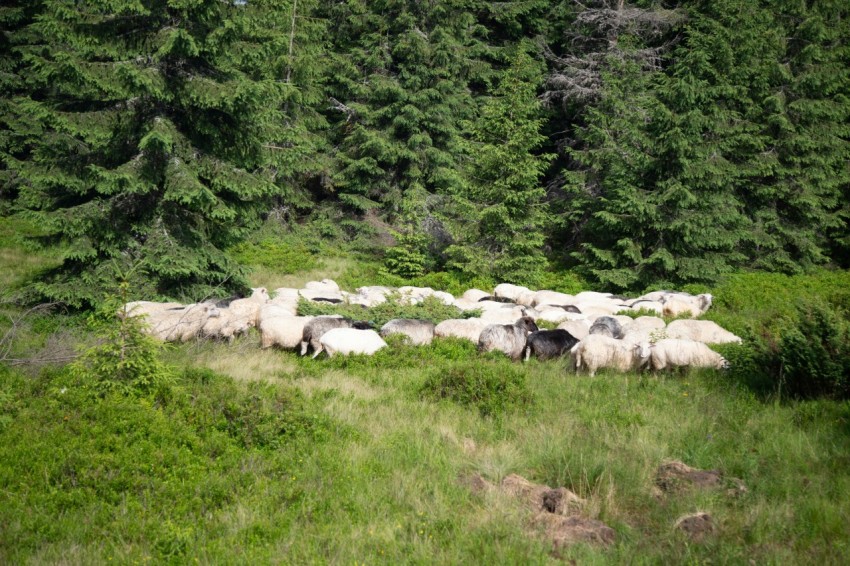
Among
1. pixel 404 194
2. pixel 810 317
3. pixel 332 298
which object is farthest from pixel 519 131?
pixel 810 317

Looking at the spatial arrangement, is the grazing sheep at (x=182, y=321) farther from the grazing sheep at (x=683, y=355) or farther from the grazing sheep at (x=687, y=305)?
the grazing sheep at (x=687, y=305)

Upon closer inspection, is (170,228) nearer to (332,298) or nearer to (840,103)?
(332,298)

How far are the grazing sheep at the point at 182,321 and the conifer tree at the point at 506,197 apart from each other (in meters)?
9.33

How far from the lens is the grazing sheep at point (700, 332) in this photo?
1046cm

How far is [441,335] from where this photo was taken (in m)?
11.3

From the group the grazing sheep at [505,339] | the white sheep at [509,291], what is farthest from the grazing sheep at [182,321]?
the white sheep at [509,291]

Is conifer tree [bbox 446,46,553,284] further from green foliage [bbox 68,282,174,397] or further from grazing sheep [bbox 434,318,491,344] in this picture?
green foliage [bbox 68,282,174,397]

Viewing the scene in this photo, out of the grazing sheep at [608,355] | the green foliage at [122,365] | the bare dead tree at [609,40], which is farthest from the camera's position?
the bare dead tree at [609,40]

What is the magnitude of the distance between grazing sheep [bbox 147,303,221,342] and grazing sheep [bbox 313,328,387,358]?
7.74 feet

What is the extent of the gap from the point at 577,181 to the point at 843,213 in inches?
424

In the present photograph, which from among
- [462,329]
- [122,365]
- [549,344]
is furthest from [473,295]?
[122,365]

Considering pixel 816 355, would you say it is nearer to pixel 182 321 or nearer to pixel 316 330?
pixel 316 330

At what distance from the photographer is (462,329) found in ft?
37.0

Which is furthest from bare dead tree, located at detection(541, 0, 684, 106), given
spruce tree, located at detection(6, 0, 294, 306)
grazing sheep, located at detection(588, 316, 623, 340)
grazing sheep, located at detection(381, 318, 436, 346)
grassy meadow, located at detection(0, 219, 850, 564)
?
grassy meadow, located at detection(0, 219, 850, 564)
